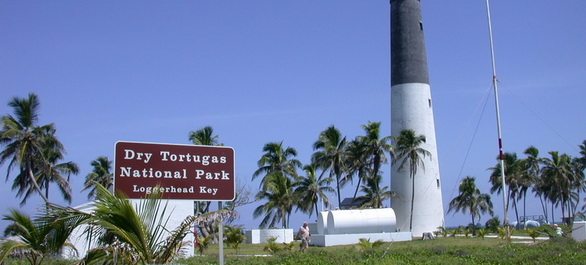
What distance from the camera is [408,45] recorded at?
43.2 meters

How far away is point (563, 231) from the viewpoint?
96.5 ft

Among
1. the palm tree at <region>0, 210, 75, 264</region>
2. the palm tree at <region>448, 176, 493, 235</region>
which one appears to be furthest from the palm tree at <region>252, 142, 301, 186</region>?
the palm tree at <region>0, 210, 75, 264</region>

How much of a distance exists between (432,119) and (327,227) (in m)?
11.5

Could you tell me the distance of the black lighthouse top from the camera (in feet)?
142

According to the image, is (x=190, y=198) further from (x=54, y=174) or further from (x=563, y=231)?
(x=54, y=174)

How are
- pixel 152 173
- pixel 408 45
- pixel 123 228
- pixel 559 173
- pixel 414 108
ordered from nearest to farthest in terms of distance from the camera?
1. pixel 123 228
2. pixel 152 173
3. pixel 408 45
4. pixel 414 108
5. pixel 559 173

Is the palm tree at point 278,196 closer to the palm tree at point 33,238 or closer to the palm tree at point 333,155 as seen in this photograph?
the palm tree at point 333,155

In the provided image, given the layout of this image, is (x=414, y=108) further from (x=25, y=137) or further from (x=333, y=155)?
(x=25, y=137)

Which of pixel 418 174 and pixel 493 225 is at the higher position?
pixel 418 174

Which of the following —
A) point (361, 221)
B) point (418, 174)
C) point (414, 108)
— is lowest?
point (361, 221)

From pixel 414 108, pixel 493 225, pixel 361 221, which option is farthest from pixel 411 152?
pixel 493 225

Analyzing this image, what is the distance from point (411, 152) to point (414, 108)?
310 cm

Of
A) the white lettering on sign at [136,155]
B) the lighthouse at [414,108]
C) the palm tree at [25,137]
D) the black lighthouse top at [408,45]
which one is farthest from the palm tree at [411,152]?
the white lettering on sign at [136,155]

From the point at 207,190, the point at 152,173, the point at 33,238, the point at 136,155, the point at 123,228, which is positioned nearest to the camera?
the point at 123,228
